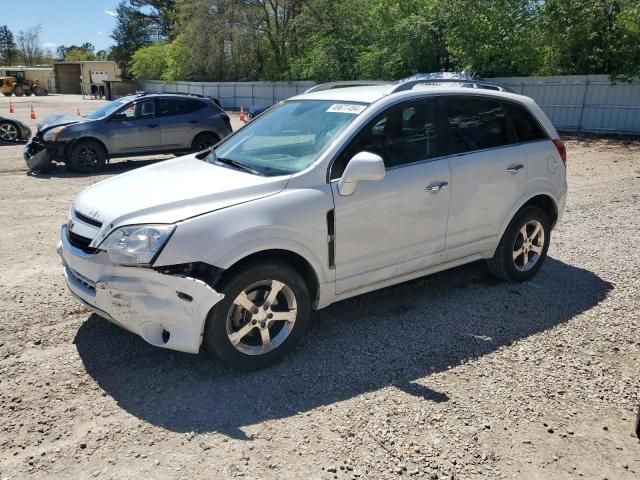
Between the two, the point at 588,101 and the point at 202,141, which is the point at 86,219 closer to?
the point at 202,141

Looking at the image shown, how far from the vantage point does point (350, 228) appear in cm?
382

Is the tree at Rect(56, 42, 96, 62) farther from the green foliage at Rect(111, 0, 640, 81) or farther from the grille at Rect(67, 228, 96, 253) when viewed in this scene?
the grille at Rect(67, 228, 96, 253)

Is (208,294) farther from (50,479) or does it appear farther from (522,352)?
→ (522,352)

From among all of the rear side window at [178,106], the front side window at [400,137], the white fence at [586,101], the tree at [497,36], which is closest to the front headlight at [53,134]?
the rear side window at [178,106]

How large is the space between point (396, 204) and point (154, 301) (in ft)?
6.20

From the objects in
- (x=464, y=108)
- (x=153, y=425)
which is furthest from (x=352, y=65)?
(x=153, y=425)

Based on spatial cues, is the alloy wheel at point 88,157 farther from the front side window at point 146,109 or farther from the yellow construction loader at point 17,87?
the yellow construction loader at point 17,87

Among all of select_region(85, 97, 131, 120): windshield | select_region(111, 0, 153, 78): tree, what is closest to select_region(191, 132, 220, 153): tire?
select_region(85, 97, 131, 120): windshield

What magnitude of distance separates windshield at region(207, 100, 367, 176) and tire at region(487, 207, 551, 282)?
1976 millimetres

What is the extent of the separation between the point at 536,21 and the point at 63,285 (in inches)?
843

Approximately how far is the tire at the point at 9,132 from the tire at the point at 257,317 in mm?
16014

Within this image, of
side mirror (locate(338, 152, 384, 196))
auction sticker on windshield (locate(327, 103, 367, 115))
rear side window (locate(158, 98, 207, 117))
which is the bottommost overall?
side mirror (locate(338, 152, 384, 196))

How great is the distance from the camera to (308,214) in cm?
361

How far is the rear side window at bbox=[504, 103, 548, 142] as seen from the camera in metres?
4.96
